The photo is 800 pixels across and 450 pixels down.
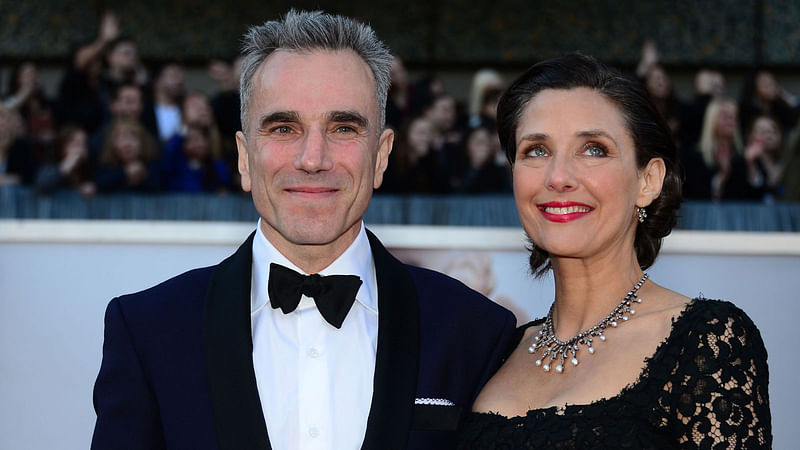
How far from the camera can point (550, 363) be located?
2461 mm

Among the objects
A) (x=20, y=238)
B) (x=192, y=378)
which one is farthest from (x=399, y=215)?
(x=192, y=378)

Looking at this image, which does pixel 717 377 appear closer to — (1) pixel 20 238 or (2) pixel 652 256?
(2) pixel 652 256

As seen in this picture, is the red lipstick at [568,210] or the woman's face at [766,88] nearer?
the red lipstick at [568,210]

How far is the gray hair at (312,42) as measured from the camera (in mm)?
2385

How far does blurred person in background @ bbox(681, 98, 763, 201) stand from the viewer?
536 centimetres

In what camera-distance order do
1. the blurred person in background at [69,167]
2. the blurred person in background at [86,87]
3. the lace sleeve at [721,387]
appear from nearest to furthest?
the lace sleeve at [721,387] → the blurred person in background at [69,167] → the blurred person in background at [86,87]

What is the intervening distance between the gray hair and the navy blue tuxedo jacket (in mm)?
419

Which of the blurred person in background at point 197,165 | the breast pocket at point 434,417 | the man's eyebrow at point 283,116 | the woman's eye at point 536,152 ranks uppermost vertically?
the man's eyebrow at point 283,116

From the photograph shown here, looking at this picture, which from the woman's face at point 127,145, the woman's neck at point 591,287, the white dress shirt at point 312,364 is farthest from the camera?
the woman's face at point 127,145

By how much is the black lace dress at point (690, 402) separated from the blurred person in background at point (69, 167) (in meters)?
3.24

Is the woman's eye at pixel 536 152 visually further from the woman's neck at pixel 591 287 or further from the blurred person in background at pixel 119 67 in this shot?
the blurred person in background at pixel 119 67

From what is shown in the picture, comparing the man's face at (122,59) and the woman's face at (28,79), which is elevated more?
the man's face at (122,59)

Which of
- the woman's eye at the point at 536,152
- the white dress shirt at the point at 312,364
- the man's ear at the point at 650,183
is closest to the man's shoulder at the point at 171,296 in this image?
the white dress shirt at the point at 312,364

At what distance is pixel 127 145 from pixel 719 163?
3238mm
